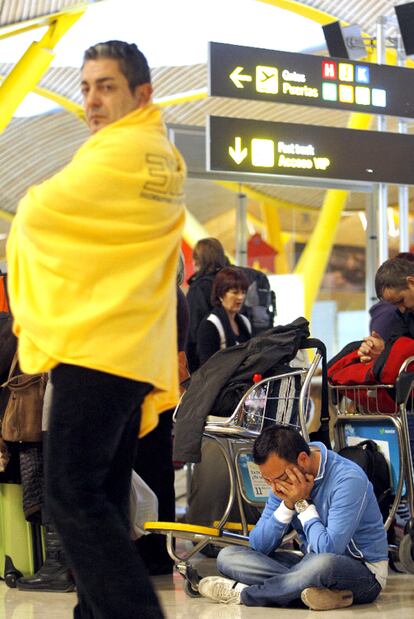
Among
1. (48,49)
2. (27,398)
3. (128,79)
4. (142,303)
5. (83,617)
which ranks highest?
(48,49)

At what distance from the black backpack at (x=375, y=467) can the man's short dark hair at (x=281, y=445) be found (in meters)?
1.11

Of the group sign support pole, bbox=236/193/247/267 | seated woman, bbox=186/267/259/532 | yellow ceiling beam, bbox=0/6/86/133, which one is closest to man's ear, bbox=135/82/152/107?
seated woman, bbox=186/267/259/532

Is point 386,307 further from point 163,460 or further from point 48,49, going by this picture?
point 48,49

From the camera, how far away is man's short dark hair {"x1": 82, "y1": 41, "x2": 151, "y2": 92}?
3332 millimetres

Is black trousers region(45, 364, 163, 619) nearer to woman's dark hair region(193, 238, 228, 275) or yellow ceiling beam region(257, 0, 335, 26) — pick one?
woman's dark hair region(193, 238, 228, 275)

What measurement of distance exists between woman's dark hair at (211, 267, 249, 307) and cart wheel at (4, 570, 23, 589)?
8.45 feet

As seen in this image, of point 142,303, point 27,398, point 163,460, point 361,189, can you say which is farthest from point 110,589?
point 361,189

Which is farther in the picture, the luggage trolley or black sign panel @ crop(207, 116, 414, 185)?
black sign panel @ crop(207, 116, 414, 185)

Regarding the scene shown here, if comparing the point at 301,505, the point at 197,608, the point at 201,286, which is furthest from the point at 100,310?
the point at 201,286

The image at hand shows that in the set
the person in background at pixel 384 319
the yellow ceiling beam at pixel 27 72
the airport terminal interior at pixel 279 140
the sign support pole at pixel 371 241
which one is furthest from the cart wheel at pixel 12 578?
the yellow ceiling beam at pixel 27 72

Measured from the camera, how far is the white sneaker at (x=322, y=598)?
5332mm

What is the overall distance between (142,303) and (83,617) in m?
0.96

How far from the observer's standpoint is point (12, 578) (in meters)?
6.11

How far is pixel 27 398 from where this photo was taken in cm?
584
